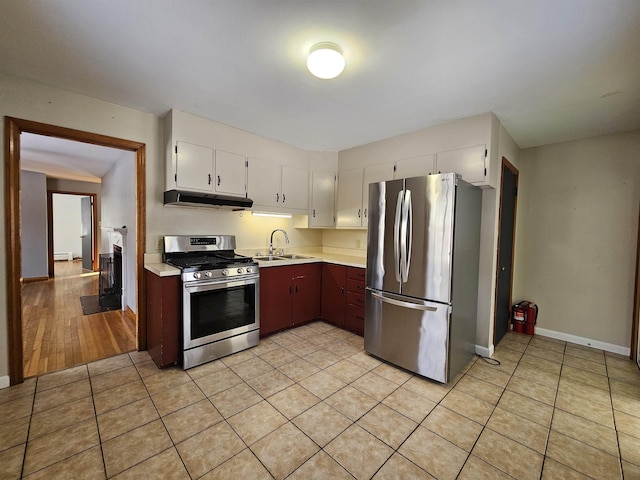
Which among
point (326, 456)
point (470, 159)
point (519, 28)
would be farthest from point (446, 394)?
point (519, 28)

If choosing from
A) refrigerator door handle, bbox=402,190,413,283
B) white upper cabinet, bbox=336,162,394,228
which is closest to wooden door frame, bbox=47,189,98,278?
white upper cabinet, bbox=336,162,394,228

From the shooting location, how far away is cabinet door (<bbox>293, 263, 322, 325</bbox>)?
3.52m

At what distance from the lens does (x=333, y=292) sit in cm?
364

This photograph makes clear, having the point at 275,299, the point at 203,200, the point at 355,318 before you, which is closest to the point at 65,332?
the point at 203,200

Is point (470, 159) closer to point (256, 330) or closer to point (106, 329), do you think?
point (256, 330)

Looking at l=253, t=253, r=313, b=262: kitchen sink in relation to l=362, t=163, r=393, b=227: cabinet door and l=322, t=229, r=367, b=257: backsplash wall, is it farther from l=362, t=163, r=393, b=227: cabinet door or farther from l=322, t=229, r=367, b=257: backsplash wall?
l=362, t=163, r=393, b=227: cabinet door

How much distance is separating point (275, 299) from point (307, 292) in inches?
19.5

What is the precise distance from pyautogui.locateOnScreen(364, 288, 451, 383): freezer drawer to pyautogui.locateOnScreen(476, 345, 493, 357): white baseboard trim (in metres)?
0.87

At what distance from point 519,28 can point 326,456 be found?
269 centimetres

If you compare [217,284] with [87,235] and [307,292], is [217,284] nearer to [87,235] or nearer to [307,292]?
[307,292]

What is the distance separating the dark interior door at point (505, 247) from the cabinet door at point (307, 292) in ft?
6.99

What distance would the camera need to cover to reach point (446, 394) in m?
2.24

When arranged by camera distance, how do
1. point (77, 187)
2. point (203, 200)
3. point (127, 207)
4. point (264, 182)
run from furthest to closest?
point (77, 187)
point (127, 207)
point (264, 182)
point (203, 200)

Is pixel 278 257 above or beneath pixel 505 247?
beneath
